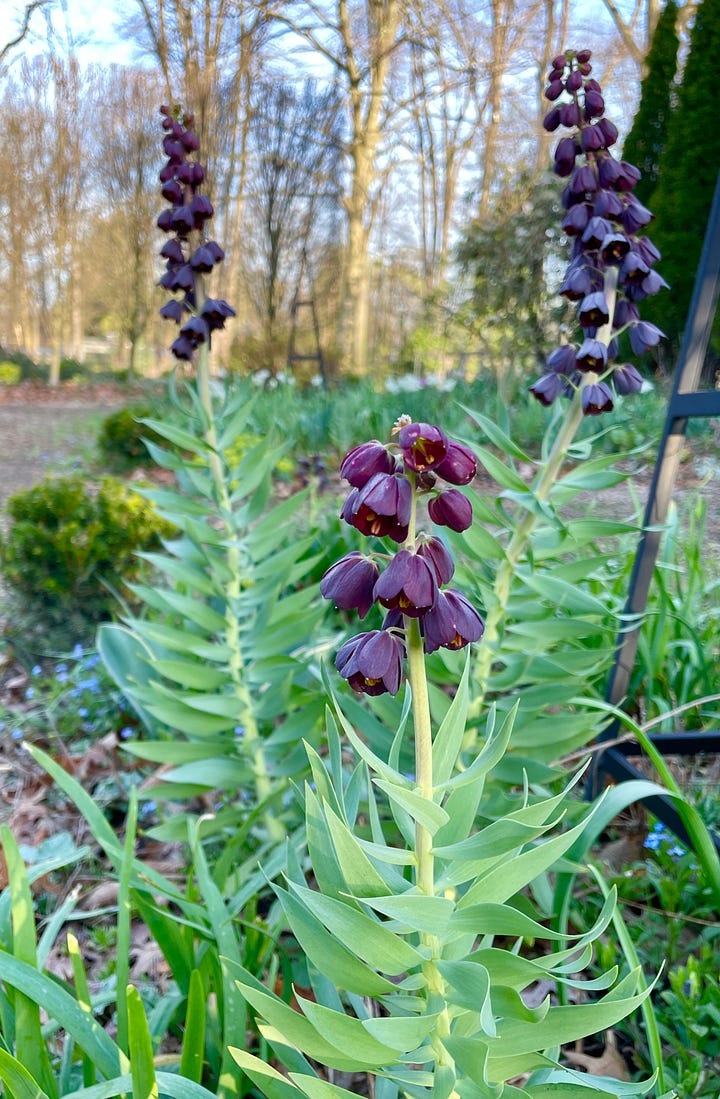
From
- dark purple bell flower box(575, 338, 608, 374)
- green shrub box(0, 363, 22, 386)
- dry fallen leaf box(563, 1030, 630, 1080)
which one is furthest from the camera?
green shrub box(0, 363, 22, 386)

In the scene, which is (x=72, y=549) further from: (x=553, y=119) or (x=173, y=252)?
(x=553, y=119)

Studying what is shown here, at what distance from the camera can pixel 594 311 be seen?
55.6 inches

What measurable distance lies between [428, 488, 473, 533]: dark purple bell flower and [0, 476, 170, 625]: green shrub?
2387mm

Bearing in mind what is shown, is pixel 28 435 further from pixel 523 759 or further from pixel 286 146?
pixel 523 759

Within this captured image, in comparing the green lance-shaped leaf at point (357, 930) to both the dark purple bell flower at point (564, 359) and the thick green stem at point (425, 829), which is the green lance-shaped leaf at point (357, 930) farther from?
the dark purple bell flower at point (564, 359)

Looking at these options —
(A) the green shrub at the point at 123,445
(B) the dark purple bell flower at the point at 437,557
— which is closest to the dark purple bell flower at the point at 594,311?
(B) the dark purple bell flower at the point at 437,557

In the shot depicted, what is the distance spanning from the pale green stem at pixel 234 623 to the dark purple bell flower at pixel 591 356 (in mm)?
798

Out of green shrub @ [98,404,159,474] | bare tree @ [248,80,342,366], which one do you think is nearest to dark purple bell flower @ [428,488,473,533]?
green shrub @ [98,404,159,474]

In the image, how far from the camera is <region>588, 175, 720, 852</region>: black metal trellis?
1503mm

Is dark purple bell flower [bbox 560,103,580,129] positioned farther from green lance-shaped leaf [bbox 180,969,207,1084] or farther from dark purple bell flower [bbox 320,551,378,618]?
green lance-shaped leaf [bbox 180,969,207,1084]

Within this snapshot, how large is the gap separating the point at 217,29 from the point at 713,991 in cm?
1106

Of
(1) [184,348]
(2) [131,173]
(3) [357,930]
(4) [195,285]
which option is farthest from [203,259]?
(2) [131,173]

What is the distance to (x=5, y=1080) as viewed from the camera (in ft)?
2.51

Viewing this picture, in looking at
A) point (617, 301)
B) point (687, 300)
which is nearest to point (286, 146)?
point (687, 300)
